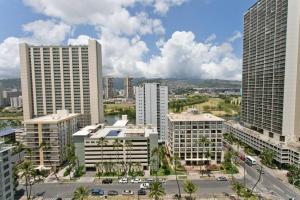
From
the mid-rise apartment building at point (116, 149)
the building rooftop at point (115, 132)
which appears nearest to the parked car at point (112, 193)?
the mid-rise apartment building at point (116, 149)

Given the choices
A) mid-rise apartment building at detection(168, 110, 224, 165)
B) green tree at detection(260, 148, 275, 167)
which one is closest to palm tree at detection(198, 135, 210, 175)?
mid-rise apartment building at detection(168, 110, 224, 165)

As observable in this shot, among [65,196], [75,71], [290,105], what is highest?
[75,71]

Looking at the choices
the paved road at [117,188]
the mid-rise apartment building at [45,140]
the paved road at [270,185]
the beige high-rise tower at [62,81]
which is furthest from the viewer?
the beige high-rise tower at [62,81]

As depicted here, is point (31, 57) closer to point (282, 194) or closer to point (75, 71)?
point (75, 71)

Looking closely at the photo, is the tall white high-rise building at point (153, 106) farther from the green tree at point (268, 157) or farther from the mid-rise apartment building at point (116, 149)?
the green tree at point (268, 157)

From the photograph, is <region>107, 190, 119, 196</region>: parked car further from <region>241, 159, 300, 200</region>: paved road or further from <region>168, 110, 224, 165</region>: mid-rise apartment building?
<region>241, 159, 300, 200</region>: paved road

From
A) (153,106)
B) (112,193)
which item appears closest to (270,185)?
(112,193)

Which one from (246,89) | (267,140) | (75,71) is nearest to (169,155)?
(267,140)
